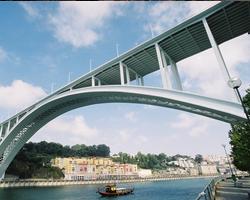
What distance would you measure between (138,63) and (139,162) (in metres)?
126

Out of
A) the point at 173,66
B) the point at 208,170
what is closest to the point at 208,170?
the point at 208,170

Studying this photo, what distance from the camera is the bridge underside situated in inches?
603

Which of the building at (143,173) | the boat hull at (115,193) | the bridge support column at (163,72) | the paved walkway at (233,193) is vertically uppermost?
the building at (143,173)

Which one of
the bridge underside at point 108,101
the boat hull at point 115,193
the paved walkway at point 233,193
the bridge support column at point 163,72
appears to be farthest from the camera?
the boat hull at point 115,193

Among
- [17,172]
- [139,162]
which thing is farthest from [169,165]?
[17,172]

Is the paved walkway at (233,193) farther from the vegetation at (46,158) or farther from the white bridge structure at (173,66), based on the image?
the vegetation at (46,158)

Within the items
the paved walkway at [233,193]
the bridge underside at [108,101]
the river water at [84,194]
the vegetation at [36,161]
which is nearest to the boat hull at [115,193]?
the river water at [84,194]

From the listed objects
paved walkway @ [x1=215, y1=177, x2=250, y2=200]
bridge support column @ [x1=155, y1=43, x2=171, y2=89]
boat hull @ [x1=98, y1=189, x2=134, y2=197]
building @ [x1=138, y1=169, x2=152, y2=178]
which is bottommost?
paved walkway @ [x1=215, y1=177, x2=250, y2=200]

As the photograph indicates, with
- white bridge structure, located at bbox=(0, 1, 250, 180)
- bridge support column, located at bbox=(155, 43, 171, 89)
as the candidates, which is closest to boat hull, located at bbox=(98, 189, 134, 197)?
white bridge structure, located at bbox=(0, 1, 250, 180)

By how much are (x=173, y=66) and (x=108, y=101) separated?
30.3 feet

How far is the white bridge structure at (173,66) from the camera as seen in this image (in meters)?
16.1

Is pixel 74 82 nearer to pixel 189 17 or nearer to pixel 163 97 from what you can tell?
pixel 163 97

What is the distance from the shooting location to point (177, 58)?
22078 millimetres

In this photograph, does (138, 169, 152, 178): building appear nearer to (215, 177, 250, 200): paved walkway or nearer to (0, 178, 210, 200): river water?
(0, 178, 210, 200): river water
